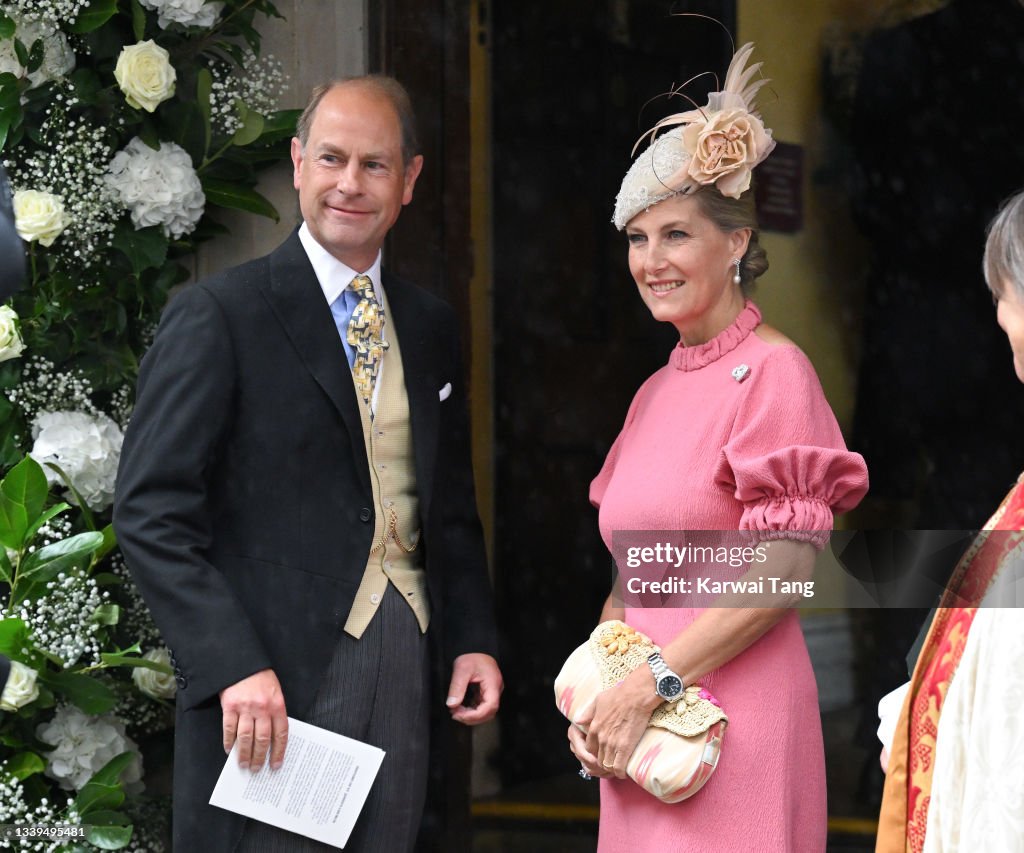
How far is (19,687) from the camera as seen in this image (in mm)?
3252

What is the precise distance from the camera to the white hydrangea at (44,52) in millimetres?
3477

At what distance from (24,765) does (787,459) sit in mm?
1957

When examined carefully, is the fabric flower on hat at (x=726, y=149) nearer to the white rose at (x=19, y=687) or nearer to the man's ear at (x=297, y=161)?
the man's ear at (x=297, y=161)

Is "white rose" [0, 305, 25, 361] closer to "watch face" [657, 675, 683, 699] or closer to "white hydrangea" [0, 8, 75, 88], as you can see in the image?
"white hydrangea" [0, 8, 75, 88]

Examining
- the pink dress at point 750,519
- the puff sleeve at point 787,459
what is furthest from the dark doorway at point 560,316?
the puff sleeve at point 787,459

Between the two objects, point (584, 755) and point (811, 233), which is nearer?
point (584, 755)

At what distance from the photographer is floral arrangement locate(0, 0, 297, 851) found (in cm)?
338

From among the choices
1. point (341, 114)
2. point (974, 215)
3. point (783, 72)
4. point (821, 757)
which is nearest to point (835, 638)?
point (974, 215)

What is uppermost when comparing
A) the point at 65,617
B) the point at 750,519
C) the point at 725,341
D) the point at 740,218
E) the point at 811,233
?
the point at 811,233

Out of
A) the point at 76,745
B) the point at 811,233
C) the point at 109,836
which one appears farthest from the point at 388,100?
the point at 811,233

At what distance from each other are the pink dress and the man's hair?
743 mm

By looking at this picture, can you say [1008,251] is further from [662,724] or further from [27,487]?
[27,487]

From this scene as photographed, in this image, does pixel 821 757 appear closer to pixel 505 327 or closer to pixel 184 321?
pixel 184 321

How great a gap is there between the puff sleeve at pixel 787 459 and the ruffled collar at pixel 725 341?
0.36ft
